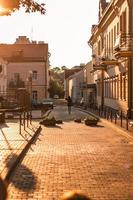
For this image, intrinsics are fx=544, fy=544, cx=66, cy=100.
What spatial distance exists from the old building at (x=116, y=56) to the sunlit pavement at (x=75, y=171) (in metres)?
10.8

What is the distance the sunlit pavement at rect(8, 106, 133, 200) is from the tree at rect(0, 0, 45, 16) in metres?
3.47

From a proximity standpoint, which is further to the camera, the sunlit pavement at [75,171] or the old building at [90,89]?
the old building at [90,89]

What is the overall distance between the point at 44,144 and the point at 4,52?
72.9m

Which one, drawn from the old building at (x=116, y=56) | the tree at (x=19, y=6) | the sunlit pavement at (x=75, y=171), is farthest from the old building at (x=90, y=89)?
the tree at (x=19, y=6)

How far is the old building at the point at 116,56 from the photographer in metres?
33.8

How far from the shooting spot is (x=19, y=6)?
11.0 meters

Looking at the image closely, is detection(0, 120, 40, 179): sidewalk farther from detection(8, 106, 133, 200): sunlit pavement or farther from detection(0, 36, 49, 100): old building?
detection(0, 36, 49, 100): old building

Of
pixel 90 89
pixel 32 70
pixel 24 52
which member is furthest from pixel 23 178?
pixel 24 52

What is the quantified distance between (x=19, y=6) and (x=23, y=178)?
3.67 m

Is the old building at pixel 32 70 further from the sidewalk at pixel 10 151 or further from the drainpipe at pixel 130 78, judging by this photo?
the sidewalk at pixel 10 151

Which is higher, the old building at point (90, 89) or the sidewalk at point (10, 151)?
the old building at point (90, 89)

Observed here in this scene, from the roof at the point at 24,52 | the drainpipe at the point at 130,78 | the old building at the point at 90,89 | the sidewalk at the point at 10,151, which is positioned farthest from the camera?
the roof at the point at 24,52

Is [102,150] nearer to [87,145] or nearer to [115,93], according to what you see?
[87,145]

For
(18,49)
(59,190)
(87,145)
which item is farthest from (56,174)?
(18,49)
